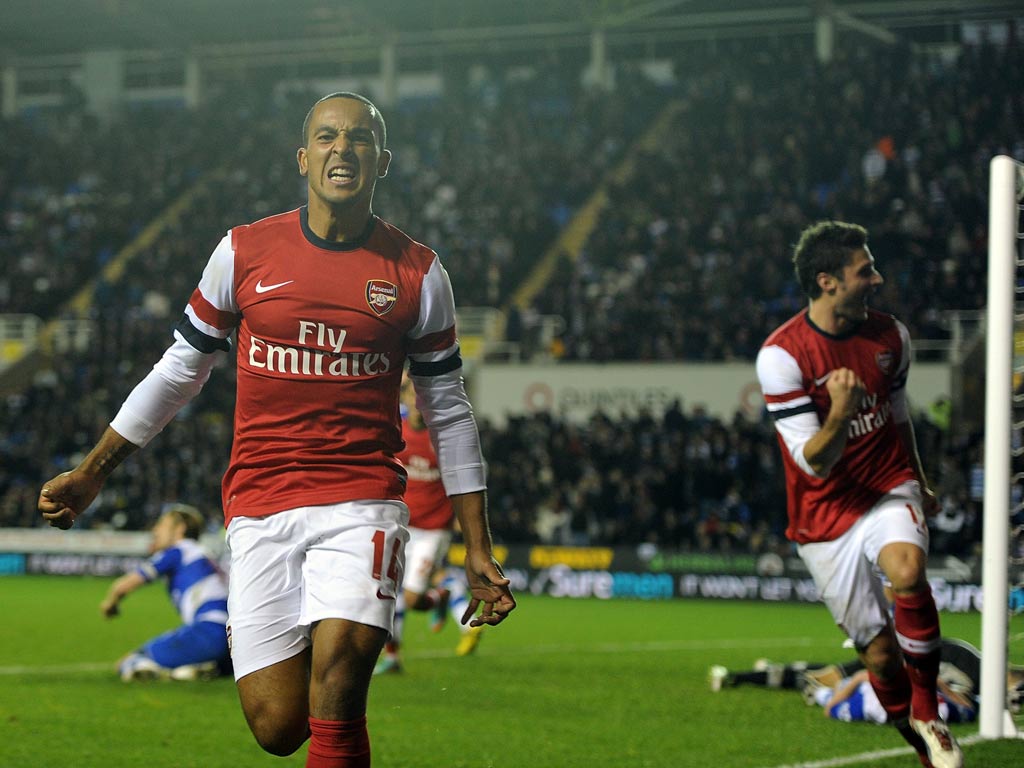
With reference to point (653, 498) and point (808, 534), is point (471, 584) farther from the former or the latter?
point (653, 498)

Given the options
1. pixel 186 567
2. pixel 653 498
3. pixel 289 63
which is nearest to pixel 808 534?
pixel 186 567

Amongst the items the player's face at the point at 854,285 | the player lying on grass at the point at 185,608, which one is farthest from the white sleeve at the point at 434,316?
the player lying on grass at the point at 185,608

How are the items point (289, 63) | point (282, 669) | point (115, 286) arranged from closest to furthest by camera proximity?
point (282, 669), point (115, 286), point (289, 63)

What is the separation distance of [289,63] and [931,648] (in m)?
38.1

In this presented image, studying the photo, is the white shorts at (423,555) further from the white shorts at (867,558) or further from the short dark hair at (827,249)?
the short dark hair at (827,249)

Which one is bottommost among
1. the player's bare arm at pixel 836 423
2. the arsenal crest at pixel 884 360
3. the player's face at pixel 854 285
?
the player's bare arm at pixel 836 423

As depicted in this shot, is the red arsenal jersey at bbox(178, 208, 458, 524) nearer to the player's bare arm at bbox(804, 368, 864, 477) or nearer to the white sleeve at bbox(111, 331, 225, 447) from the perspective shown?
the white sleeve at bbox(111, 331, 225, 447)

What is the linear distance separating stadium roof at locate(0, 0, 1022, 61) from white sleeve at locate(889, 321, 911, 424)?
28904mm

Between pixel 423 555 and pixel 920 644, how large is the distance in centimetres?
621

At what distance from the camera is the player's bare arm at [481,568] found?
471cm

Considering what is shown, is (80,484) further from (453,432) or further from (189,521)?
(189,521)

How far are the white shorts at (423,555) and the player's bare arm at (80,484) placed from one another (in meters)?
7.60

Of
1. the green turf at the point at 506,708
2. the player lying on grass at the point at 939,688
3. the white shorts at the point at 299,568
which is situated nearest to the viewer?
the white shorts at the point at 299,568

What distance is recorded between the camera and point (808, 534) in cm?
703
